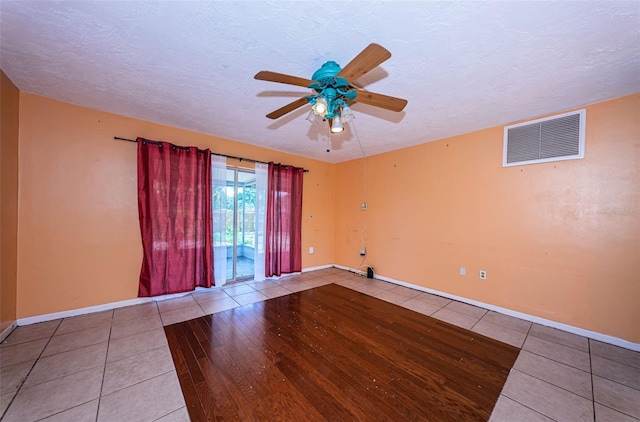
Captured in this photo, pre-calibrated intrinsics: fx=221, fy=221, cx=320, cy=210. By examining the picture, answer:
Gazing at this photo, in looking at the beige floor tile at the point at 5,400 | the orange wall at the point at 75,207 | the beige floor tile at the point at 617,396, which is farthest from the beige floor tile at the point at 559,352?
the orange wall at the point at 75,207

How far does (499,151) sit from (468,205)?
83 cm

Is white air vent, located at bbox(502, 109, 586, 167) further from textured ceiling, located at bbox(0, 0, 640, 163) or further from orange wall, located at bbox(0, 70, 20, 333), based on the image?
orange wall, located at bbox(0, 70, 20, 333)

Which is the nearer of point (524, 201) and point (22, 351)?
point (22, 351)

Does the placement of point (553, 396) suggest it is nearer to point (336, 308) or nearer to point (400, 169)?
point (336, 308)

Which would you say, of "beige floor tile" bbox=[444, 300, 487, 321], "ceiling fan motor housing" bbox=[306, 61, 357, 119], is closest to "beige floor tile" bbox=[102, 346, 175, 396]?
"ceiling fan motor housing" bbox=[306, 61, 357, 119]

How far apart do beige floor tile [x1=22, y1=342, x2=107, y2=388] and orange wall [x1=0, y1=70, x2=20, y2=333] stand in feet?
2.69

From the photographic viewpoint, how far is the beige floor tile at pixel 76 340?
2072mm

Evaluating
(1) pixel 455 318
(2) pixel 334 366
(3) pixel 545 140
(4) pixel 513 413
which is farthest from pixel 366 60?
(1) pixel 455 318

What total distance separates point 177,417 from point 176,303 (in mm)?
2077

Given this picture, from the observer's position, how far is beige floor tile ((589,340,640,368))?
80.3 inches

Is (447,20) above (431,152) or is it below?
above

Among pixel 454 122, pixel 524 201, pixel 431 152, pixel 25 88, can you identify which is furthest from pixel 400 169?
pixel 25 88

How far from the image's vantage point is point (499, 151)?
3059mm

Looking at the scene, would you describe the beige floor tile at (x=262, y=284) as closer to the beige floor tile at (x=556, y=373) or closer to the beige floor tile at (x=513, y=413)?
the beige floor tile at (x=513, y=413)
